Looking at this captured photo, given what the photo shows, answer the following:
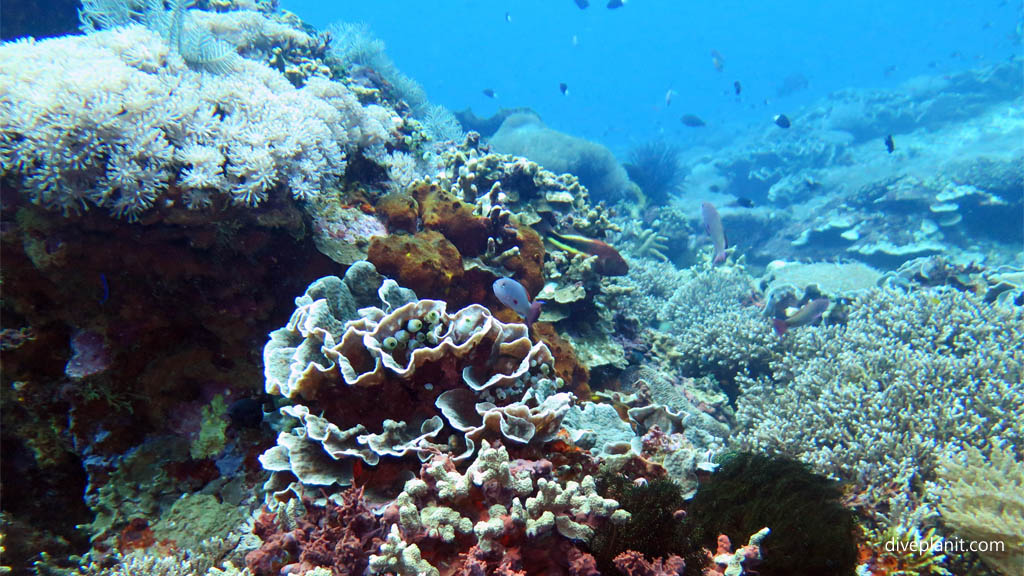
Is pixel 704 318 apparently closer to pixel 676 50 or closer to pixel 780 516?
pixel 780 516

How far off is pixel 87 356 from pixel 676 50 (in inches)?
5341

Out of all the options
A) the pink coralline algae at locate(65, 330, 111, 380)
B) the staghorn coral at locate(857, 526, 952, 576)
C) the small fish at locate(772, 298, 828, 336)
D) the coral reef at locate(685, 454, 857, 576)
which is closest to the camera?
the coral reef at locate(685, 454, 857, 576)

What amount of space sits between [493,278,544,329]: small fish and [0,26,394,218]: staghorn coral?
5.18 ft

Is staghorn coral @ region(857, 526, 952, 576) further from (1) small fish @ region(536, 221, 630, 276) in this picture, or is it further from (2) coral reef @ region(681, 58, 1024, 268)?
(2) coral reef @ region(681, 58, 1024, 268)

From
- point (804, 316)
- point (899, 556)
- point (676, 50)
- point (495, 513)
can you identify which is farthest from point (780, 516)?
point (676, 50)

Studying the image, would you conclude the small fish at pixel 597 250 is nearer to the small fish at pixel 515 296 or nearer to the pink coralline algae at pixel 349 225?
the small fish at pixel 515 296

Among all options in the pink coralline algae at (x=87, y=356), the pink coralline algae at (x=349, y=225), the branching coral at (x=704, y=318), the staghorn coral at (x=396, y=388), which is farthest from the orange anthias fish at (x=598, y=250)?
the pink coralline algae at (x=87, y=356)

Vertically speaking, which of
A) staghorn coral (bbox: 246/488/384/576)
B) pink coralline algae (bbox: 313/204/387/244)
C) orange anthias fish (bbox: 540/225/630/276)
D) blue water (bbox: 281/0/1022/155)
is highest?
blue water (bbox: 281/0/1022/155)

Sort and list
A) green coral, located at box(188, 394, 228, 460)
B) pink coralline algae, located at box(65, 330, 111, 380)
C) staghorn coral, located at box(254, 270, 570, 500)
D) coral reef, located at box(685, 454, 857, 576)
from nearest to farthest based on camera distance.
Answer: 1. coral reef, located at box(685, 454, 857, 576)
2. staghorn coral, located at box(254, 270, 570, 500)
3. pink coralline algae, located at box(65, 330, 111, 380)
4. green coral, located at box(188, 394, 228, 460)

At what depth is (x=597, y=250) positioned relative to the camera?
17.3ft

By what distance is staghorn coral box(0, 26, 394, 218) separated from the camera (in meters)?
2.43

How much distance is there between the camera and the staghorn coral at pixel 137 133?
243cm

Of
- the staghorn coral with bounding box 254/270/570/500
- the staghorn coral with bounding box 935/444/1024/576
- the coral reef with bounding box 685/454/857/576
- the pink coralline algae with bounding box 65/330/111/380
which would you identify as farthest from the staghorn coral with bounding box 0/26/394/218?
the staghorn coral with bounding box 935/444/1024/576

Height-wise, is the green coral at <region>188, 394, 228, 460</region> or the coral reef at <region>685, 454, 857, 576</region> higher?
the coral reef at <region>685, 454, 857, 576</region>
